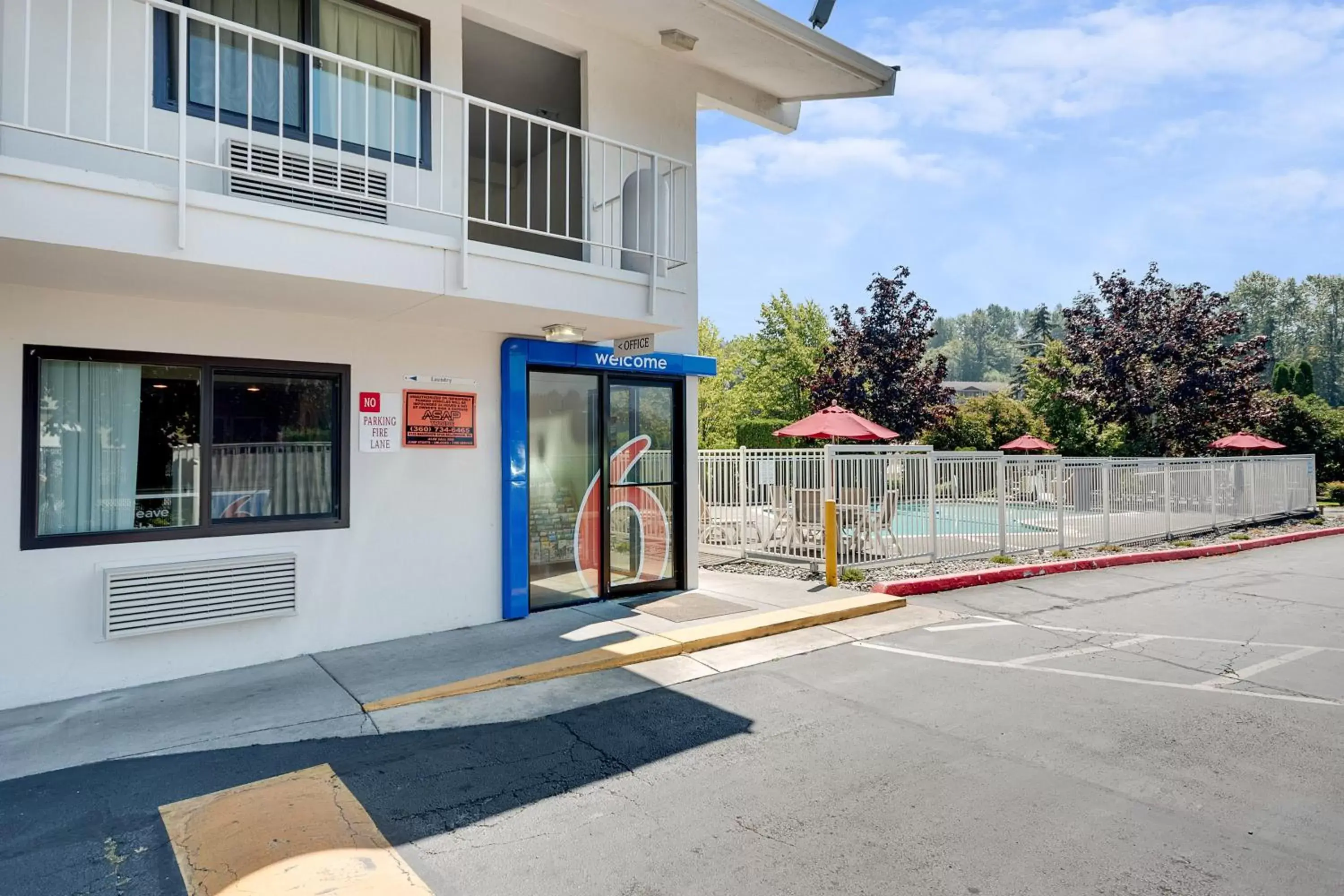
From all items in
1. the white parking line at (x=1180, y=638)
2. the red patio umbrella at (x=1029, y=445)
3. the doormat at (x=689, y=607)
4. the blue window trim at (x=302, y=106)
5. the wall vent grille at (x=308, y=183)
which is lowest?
the white parking line at (x=1180, y=638)

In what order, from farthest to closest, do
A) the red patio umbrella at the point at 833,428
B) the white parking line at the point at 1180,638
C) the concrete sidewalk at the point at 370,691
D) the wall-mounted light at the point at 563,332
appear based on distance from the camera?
the red patio umbrella at the point at 833,428 → the white parking line at the point at 1180,638 → the wall-mounted light at the point at 563,332 → the concrete sidewalk at the point at 370,691

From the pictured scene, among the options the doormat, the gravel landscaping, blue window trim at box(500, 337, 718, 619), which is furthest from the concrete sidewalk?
the gravel landscaping

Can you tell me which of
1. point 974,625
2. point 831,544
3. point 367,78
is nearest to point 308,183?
point 367,78

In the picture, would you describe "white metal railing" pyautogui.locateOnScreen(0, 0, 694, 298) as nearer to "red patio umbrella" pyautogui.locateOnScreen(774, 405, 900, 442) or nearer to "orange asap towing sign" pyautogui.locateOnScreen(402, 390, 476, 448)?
"orange asap towing sign" pyautogui.locateOnScreen(402, 390, 476, 448)

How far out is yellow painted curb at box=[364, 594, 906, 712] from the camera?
5.80 metres

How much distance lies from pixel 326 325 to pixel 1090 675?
7.54 meters

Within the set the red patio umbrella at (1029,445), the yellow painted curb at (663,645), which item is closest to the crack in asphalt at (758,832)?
the yellow painted curb at (663,645)

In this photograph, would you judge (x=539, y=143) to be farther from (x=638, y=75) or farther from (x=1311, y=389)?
(x=1311, y=389)

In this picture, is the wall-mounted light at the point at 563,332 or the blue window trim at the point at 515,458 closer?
the wall-mounted light at the point at 563,332

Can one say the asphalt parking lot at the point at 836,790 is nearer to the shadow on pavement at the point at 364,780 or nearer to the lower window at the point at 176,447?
the shadow on pavement at the point at 364,780

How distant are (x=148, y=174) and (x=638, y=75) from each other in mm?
5436

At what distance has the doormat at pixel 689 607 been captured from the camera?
26.5ft

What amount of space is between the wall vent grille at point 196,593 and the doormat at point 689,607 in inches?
143

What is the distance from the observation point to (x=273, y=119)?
21.2 ft
